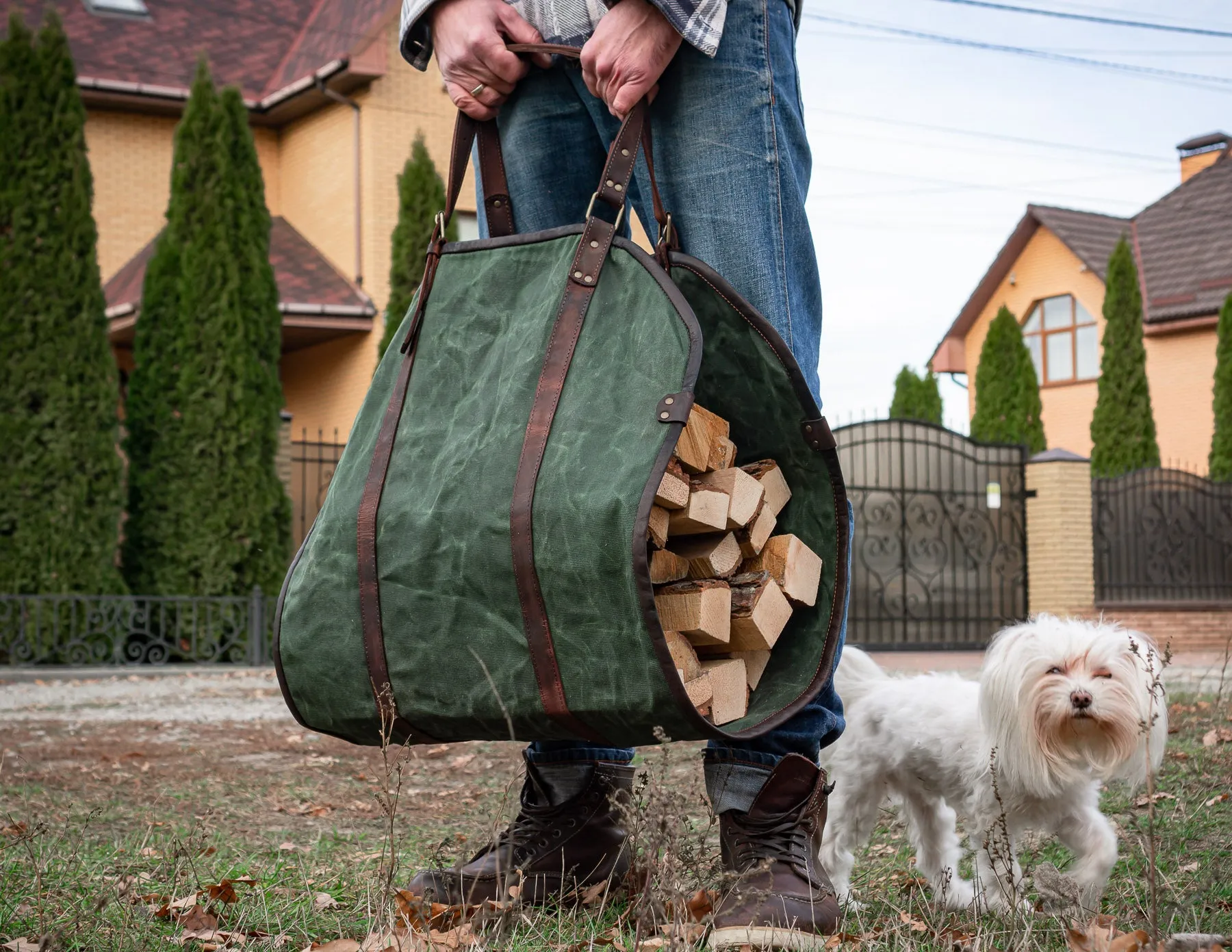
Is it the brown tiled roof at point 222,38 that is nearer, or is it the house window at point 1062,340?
the brown tiled roof at point 222,38

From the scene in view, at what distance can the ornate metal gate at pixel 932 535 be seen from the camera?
1402cm

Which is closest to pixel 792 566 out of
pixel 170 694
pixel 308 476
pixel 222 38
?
pixel 170 694

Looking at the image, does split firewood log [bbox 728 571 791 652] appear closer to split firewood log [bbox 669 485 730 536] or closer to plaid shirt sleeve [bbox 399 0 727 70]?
split firewood log [bbox 669 485 730 536]

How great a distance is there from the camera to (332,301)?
1598cm

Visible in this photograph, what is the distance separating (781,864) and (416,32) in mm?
1699

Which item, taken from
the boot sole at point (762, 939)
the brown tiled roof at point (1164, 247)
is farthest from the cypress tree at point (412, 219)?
the brown tiled roof at point (1164, 247)

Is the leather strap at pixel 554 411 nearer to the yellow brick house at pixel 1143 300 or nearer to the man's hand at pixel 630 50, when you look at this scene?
the man's hand at pixel 630 50

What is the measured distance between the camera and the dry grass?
1934mm

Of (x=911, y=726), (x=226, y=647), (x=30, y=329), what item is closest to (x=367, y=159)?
(x=30, y=329)

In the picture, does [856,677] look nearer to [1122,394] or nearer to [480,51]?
[480,51]

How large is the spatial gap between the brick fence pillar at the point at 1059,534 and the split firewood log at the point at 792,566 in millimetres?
13417

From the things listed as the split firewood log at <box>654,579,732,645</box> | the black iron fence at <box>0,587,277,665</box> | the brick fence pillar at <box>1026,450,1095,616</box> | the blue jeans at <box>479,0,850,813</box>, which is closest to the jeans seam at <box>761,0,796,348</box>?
the blue jeans at <box>479,0,850,813</box>

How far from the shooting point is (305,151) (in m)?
17.4

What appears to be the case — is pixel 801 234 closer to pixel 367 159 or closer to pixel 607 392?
pixel 607 392
